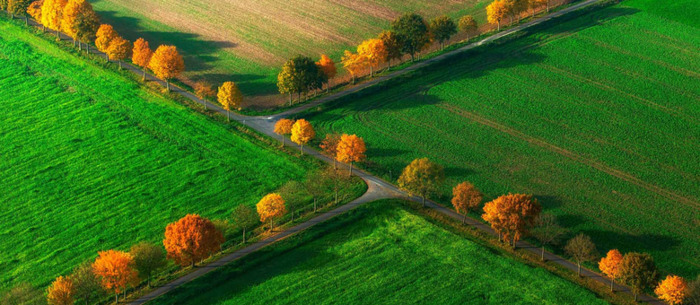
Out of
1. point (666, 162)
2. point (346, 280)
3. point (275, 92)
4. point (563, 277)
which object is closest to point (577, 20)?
point (666, 162)

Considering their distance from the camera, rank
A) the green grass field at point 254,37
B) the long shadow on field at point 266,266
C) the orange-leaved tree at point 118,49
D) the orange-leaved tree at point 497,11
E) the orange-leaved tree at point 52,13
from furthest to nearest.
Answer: the orange-leaved tree at point 497,11 < the orange-leaved tree at point 52,13 < the green grass field at point 254,37 < the orange-leaved tree at point 118,49 < the long shadow on field at point 266,266

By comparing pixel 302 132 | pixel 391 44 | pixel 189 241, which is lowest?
pixel 189 241

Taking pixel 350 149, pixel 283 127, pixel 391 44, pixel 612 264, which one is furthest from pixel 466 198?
pixel 391 44

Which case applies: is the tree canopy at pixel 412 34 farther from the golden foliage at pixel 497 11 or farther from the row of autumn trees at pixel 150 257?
the row of autumn trees at pixel 150 257

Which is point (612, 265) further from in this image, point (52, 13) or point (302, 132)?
point (52, 13)

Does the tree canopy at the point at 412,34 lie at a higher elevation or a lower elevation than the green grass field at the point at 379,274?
higher

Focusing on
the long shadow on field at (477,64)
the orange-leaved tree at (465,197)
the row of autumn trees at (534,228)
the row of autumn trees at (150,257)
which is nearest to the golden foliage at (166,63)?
the long shadow on field at (477,64)
